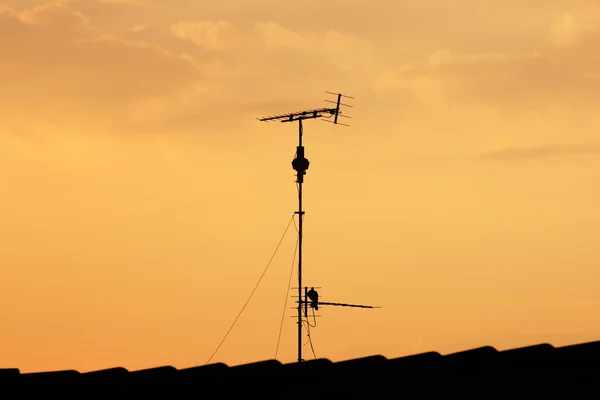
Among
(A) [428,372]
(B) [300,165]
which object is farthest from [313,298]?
(A) [428,372]

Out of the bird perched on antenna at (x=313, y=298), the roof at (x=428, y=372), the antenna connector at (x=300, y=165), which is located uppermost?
the antenna connector at (x=300, y=165)

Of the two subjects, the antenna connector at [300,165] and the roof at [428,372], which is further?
the antenna connector at [300,165]

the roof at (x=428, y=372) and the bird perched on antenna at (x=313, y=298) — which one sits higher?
the bird perched on antenna at (x=313, y=298)

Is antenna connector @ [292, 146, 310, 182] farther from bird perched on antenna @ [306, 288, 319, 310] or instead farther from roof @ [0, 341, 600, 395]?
roof @ [0, 341, 600, 395]

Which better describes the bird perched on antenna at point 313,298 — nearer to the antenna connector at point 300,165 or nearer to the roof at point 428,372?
the antenna connector at point 300,165

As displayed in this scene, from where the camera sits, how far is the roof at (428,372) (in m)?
16.0

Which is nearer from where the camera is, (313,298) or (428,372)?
(428,372)

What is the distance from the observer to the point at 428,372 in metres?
16.8

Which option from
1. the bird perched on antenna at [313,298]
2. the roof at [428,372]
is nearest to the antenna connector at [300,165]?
the bird perched on antenna at [313,298]

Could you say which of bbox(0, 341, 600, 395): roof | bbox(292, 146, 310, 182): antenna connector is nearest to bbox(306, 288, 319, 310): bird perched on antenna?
bbox(292, 146, 310, 182): antenna connector

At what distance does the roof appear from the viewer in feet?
52.5

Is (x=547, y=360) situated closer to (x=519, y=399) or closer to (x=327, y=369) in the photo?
(x=519, y=399)

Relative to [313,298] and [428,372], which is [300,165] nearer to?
[313,298]

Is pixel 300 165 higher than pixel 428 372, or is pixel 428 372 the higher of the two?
pixel 300 165
